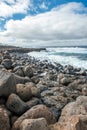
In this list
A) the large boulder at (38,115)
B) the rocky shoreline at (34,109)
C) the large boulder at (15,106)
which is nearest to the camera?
the rocky shoreline at (34,109)

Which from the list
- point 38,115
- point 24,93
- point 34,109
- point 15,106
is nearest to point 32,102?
point 24,93

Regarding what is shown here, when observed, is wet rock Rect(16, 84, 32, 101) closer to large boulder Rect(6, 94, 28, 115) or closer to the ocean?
large boulder Rect(6, 94, 28, 115)

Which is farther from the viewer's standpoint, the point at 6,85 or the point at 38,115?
the point at 6,85

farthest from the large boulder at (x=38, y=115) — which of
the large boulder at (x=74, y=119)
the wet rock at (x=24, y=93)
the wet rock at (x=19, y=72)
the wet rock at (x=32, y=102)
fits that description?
the wet rock at (x=19, y=72)

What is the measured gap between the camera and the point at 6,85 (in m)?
7.10

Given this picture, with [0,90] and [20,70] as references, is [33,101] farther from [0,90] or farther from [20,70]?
[20,70]

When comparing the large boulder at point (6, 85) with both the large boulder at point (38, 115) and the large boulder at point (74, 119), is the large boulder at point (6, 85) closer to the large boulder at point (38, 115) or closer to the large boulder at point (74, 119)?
the large boulder at point (38, 115)

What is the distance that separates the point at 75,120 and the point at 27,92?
276cm

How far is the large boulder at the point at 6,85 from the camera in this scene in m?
7.00

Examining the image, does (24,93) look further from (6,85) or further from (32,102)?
(6,85)

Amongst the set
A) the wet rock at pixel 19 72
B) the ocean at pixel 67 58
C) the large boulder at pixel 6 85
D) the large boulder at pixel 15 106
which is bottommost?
the ocean at pixel 67 58

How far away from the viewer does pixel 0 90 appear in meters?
6.91

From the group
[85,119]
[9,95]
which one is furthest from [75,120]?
[9,95]

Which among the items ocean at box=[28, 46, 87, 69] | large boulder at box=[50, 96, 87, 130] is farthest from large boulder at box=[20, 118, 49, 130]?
ocean at box=[28, 46, 87, 69]
